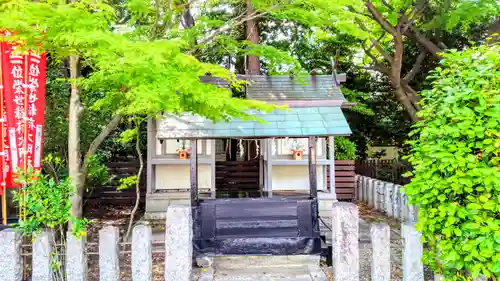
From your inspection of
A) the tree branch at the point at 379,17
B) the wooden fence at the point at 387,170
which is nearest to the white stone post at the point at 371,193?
the wooden fence at the point at 387,170

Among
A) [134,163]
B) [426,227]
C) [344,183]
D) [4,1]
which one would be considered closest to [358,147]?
[344,183]

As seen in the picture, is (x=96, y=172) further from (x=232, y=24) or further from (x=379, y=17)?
(x=379, y=17)

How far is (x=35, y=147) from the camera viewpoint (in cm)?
552

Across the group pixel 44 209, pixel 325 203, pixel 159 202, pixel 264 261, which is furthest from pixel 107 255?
pixel 325 203

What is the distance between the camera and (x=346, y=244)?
4480mm

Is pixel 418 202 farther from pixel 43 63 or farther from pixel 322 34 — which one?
pixel 322 34

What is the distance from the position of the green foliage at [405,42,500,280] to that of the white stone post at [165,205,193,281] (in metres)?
2.74

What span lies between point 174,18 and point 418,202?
5.48 meters

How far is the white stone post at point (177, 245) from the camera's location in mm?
4332

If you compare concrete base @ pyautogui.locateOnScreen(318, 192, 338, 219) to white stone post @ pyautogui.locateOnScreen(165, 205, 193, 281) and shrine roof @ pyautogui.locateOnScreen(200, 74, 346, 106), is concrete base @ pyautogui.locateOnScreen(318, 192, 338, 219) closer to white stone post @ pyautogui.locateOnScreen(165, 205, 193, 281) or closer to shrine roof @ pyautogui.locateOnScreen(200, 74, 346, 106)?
shrine roof @ pyautogui.locateOnScreen(200, 74, 346, 106)

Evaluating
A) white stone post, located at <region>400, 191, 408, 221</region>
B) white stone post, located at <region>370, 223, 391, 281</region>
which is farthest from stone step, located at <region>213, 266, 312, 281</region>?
white stone post, located at <region>400, 191, 408, 221</region>

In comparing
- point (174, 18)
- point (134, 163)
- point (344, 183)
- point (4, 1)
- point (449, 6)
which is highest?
point (449, 6)

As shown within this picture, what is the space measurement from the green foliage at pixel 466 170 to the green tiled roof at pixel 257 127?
276 centimetres

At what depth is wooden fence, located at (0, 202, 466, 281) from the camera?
4012 mm
